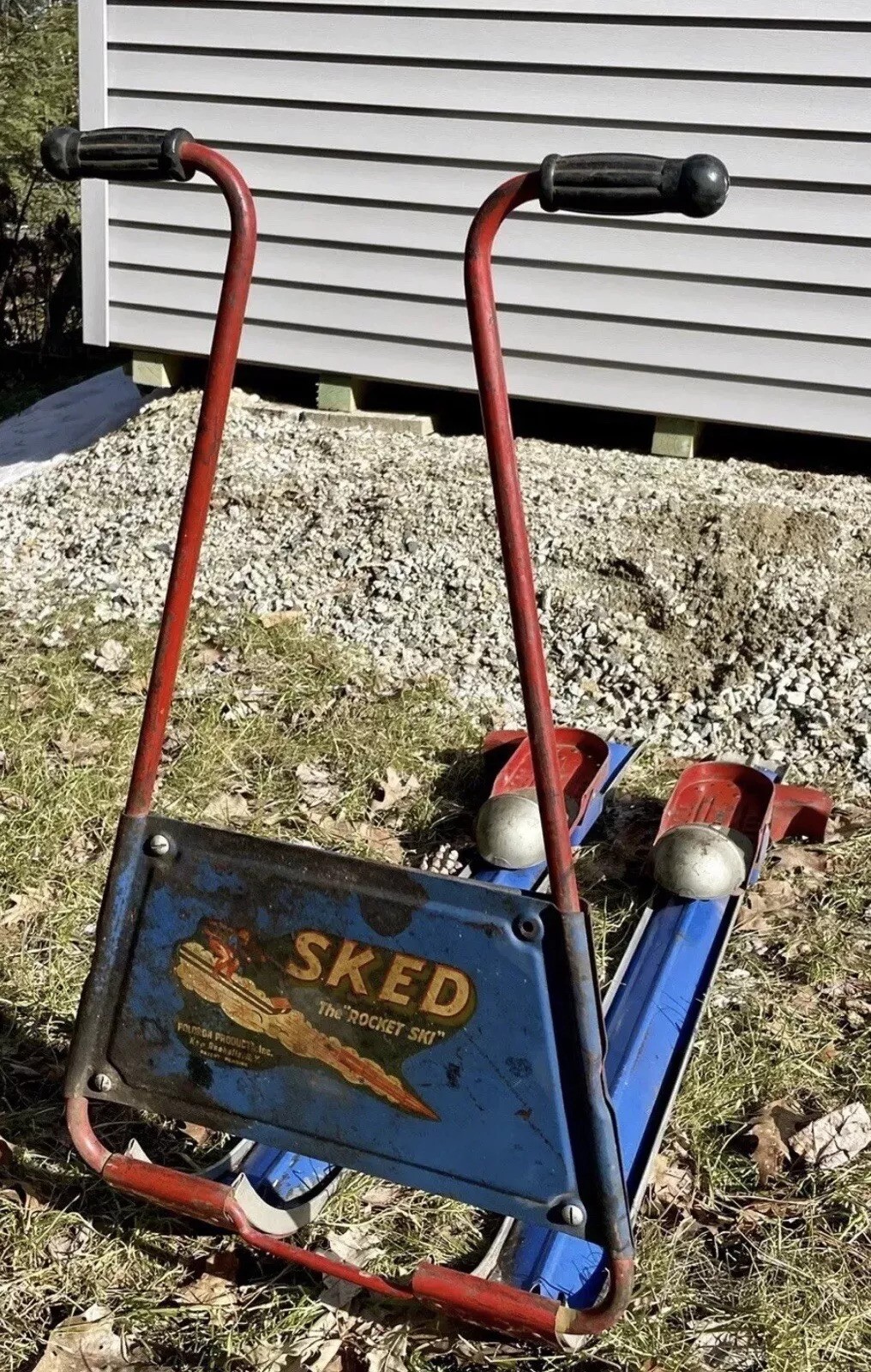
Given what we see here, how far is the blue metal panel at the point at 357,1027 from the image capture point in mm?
1795

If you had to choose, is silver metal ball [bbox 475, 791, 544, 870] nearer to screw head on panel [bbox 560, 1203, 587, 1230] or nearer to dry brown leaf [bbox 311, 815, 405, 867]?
dry brown leaf [bbox 311, 815, 405, 867]

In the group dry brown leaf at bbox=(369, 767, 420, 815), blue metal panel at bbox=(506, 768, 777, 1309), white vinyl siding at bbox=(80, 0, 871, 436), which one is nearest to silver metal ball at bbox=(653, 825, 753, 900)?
blue metal panel at bbox=(506, 768, 777, 1309)

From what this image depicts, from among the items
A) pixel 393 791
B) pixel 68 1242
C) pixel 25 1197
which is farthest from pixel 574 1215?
pixel 393 791

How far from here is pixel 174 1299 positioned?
2.20 meters

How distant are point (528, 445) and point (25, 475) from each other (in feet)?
7.72

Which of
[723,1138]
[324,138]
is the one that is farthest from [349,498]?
[723,1138]

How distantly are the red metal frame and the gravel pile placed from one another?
82.6 inches

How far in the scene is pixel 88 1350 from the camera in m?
2.12

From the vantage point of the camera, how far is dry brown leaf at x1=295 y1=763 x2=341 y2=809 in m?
3.59

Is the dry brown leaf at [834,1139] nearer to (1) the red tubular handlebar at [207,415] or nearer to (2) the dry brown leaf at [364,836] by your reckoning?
(2) the dry brown leaf at [364,836]

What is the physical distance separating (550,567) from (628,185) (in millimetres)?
2846

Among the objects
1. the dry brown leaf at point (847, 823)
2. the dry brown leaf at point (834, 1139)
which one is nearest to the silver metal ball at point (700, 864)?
the dry brown leaf at point (847, 823)

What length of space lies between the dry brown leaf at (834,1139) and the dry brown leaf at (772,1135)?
0.02 meters

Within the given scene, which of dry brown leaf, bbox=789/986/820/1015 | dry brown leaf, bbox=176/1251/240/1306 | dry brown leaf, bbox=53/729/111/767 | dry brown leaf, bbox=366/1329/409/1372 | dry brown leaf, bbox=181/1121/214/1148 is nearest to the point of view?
dry brown leaf, bbox=366/1329/409/1372
